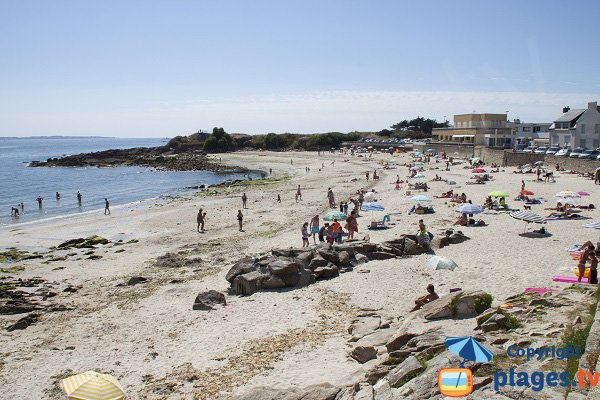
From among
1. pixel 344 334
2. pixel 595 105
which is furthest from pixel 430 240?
pixel 595 105

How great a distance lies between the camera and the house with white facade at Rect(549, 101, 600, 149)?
5725 centimetres

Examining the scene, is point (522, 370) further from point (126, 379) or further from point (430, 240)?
point (430, 240)

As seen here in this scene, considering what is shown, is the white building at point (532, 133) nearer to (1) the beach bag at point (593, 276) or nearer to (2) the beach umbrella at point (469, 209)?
(2) the beach umbrella at point (469, 209)

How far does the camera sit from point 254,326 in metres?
14.3

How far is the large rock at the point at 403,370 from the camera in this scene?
8828mm

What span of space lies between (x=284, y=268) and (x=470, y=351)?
9.85 meters

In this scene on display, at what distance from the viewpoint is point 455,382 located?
7.67 m

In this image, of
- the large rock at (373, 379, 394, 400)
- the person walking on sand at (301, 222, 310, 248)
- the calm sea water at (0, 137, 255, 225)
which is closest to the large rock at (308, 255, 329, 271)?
the person walking on sand at (301, 222, 310, 248)

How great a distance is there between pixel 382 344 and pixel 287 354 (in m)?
2.35

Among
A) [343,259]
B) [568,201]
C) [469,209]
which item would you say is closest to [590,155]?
[568,201]

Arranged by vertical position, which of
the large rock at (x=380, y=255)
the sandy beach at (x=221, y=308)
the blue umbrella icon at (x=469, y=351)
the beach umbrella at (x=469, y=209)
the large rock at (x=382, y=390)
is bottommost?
the sandy beach at (x=221, y=308)

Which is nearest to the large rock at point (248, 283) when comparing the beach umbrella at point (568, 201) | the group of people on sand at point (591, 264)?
the group of people on sand at point (591, 264)

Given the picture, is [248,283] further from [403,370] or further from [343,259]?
[403,370]

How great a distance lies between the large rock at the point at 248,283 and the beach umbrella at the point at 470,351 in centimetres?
977
